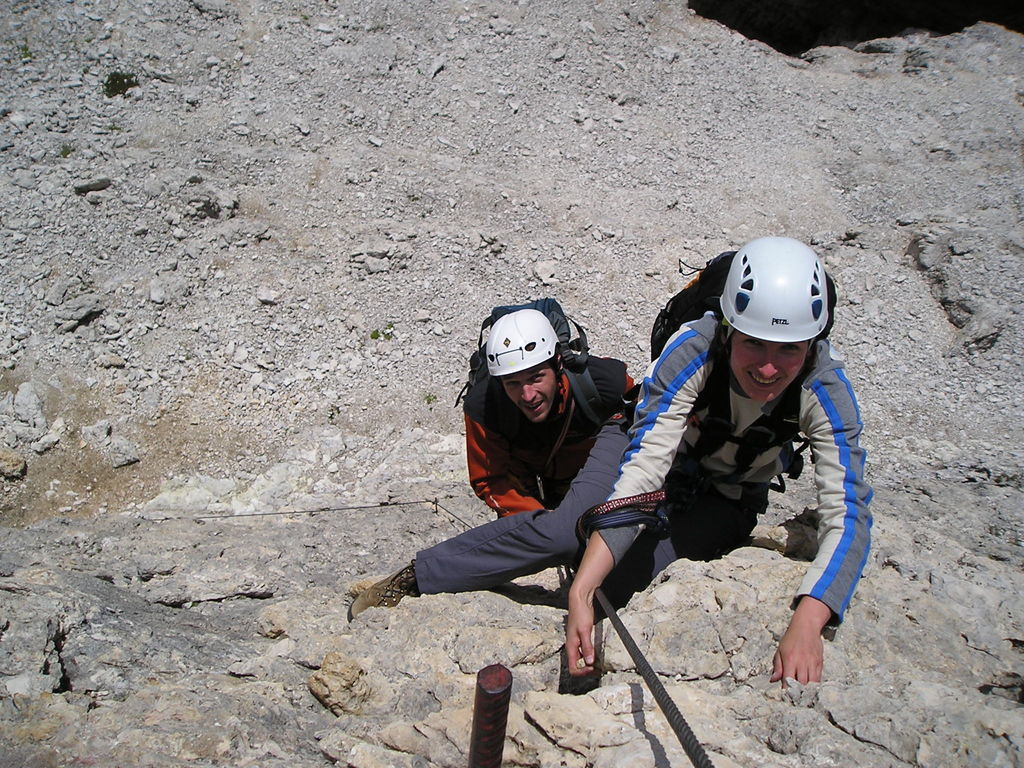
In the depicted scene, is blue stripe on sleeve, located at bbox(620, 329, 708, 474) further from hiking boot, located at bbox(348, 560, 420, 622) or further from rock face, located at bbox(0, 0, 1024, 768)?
hiking boot, located at bbox(348, 560, 420, 622)

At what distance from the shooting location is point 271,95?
436 inches

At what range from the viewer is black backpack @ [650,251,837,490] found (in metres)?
3.57

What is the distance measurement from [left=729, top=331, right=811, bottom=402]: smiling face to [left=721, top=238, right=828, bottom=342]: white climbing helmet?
0.17 feet

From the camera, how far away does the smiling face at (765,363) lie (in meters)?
3.31

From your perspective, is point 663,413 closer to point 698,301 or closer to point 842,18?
point 698,301

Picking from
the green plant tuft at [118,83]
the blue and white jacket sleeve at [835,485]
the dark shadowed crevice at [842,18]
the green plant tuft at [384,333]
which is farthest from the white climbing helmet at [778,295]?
the dark shadowed crevice at [842,18]

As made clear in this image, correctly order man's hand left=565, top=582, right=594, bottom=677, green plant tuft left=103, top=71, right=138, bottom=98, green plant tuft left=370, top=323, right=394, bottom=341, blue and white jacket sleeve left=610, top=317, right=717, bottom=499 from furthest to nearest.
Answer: green plant tuft left=103, top=71, right=138, bottom=98 → green plant tuft left=370, top=323, right=394, bottom=341 → blue and white jacket sleeve left=610, top=317, right=717, bottom=499 → man's hand left=565, top=582, right=594, bottom=677

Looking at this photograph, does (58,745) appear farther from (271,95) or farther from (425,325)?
(271,95)

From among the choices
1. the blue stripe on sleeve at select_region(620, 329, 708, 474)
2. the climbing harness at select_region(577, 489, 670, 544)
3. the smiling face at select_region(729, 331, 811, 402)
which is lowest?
the climbing harness at select_region(577, 489, 670, 544)

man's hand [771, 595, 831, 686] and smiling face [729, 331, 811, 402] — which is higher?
smiling face [729, 331, 811, 402]

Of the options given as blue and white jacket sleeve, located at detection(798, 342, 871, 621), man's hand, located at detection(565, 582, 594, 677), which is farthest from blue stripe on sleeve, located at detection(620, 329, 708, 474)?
man's hand, located at detection(565, 582, 594, 677)

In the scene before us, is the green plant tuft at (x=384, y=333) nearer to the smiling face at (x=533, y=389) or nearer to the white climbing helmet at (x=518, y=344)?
the white climbing helmet at (x=518, y=344)

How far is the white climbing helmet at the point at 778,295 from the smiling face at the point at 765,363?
0.17ft

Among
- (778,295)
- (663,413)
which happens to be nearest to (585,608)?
(663,413)
